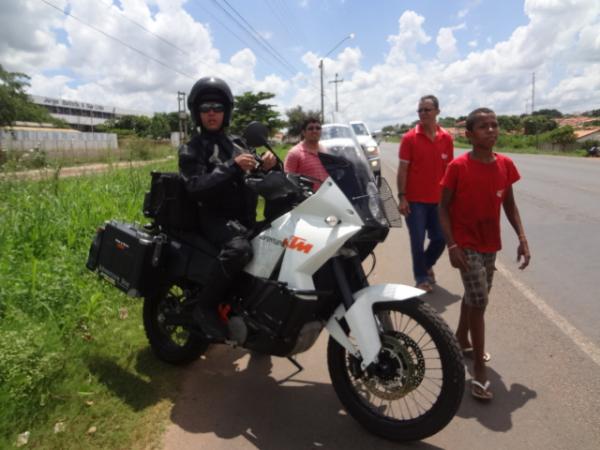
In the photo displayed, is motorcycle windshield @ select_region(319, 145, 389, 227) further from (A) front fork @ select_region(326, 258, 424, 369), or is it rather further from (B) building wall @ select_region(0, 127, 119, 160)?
(B) building wall @ select_region(0, 127, 119, 160)

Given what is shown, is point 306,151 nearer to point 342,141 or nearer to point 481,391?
point 342,141

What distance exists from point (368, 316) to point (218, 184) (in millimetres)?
1240

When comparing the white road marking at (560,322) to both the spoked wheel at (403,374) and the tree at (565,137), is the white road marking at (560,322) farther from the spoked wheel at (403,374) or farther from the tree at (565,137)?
the tree at (565,137)

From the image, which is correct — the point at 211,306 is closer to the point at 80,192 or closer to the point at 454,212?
the point at 454,212

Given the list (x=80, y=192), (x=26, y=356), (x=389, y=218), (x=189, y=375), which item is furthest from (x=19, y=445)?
(x=80, y=192)

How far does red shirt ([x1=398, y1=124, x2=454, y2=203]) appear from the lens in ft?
16.4

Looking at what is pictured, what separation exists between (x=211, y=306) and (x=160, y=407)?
750mm

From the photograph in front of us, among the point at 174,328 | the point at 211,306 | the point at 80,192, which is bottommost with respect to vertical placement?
the point at 174,328

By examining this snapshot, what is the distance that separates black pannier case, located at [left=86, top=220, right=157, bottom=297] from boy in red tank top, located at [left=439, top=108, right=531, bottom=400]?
2.19 meters

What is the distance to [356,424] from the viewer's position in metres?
2.91

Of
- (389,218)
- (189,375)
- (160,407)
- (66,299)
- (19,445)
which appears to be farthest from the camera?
(66,299)

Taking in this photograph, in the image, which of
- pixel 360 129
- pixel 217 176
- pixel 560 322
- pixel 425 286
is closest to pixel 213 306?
pixel 217 176

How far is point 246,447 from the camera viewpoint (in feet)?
8.93

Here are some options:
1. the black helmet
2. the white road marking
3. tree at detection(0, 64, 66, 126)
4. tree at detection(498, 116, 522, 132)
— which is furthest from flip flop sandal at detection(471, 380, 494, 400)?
tree at detection(498, 116, 522, 132)
